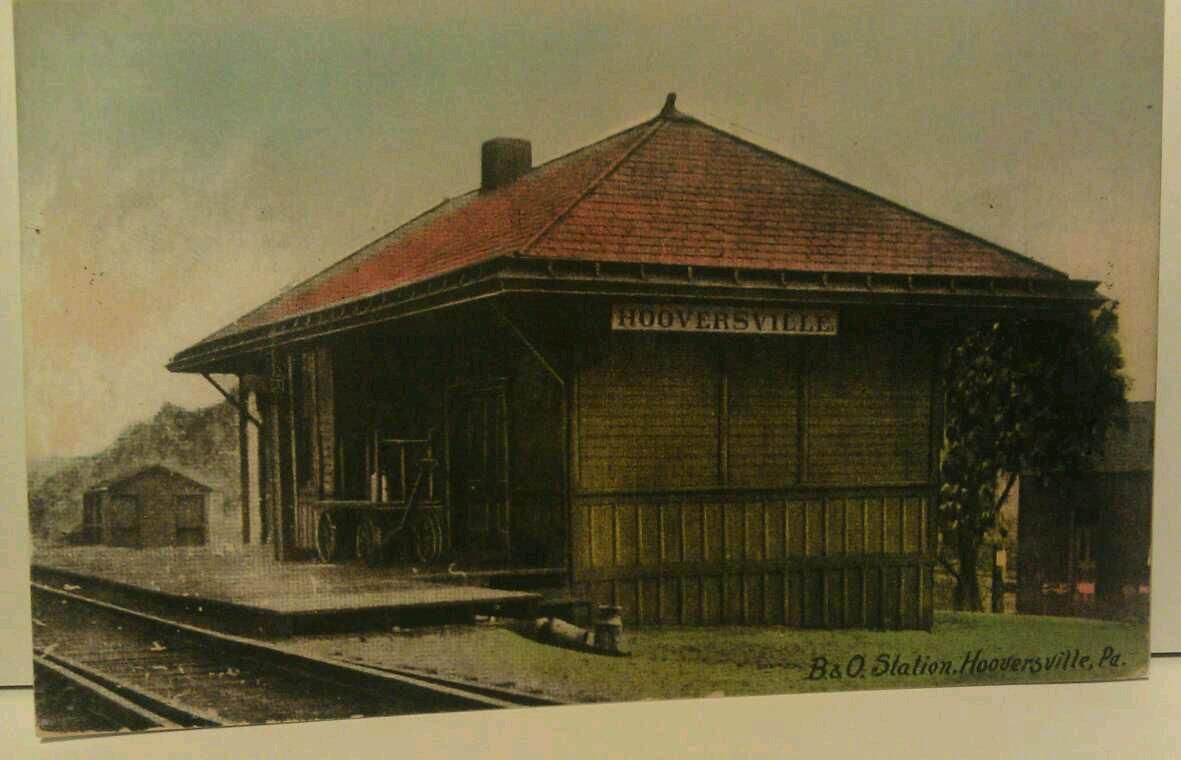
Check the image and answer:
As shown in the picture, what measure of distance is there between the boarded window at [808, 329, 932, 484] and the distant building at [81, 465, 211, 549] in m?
2.86

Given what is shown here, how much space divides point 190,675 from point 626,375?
2362 millimetres

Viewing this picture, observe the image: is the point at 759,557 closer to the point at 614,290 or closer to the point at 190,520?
the point at 614,290

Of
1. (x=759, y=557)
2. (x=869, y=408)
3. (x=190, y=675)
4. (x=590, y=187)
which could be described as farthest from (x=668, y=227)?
(x=190, y=675)

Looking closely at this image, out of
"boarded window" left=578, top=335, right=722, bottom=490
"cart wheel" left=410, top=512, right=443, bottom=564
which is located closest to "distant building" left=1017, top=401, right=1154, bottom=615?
"boarded window" left=578, top=335, right=722, bottom=490

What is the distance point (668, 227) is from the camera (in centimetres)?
523

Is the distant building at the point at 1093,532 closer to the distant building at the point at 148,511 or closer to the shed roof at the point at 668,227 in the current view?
the shed roof at the point at 668,227

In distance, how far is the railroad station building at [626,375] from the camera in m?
5.11

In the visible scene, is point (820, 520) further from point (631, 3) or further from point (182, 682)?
point (182, 682)

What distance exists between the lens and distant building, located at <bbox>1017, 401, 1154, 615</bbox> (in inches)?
224

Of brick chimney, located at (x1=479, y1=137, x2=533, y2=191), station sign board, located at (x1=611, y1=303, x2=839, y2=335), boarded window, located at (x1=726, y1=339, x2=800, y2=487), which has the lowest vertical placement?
boarded window, located at (x1=726, y1=339, x2=800, y2=487)

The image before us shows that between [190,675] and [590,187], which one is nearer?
[190,675]

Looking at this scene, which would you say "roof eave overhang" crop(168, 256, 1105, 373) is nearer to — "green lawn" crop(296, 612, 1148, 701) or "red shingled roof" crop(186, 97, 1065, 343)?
"red shingled roof" crop(186, 97, 1065, 343)

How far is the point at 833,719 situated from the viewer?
5180 mm

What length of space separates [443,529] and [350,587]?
49 cm
